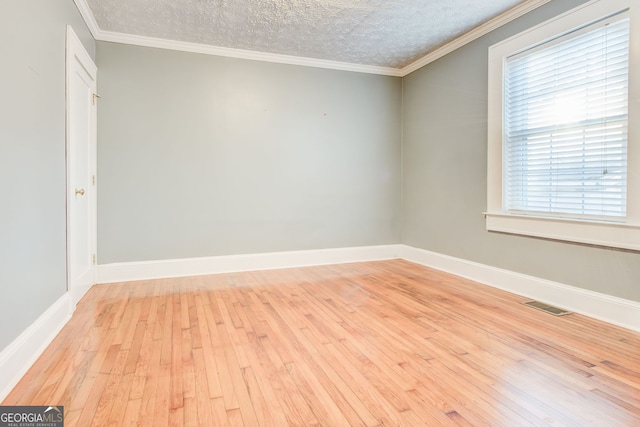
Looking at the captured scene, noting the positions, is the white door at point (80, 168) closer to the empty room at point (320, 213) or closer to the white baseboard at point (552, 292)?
the empty room at point (320, 213)

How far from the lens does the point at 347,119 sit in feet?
15.6

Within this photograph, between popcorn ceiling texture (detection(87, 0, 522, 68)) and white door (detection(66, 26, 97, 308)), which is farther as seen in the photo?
popcorn ceiling texture (detection(87, 0, 522, 68))

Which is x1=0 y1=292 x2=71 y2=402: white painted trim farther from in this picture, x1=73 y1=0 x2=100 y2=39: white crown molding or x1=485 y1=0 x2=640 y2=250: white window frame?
x1=485 y1=0 x2=640 y2=250: white window frame

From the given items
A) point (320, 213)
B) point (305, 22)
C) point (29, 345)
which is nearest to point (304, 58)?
point (305, 22)

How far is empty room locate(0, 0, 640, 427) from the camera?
1.75 meters

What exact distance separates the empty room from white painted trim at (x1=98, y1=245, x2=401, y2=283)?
2cm

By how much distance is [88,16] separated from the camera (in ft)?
10.6

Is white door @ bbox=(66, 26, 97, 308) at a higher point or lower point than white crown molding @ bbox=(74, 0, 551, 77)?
lower

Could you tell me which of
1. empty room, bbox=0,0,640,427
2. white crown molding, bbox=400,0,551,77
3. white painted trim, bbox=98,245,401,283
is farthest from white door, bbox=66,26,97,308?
white crown molding, bbox=400,0,551,77

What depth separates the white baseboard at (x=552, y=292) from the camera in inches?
98.7

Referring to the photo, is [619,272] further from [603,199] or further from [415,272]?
[415,272]

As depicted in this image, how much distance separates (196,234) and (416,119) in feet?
10.6

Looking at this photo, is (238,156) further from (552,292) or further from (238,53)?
(552,292)

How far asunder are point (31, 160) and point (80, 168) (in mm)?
1234
